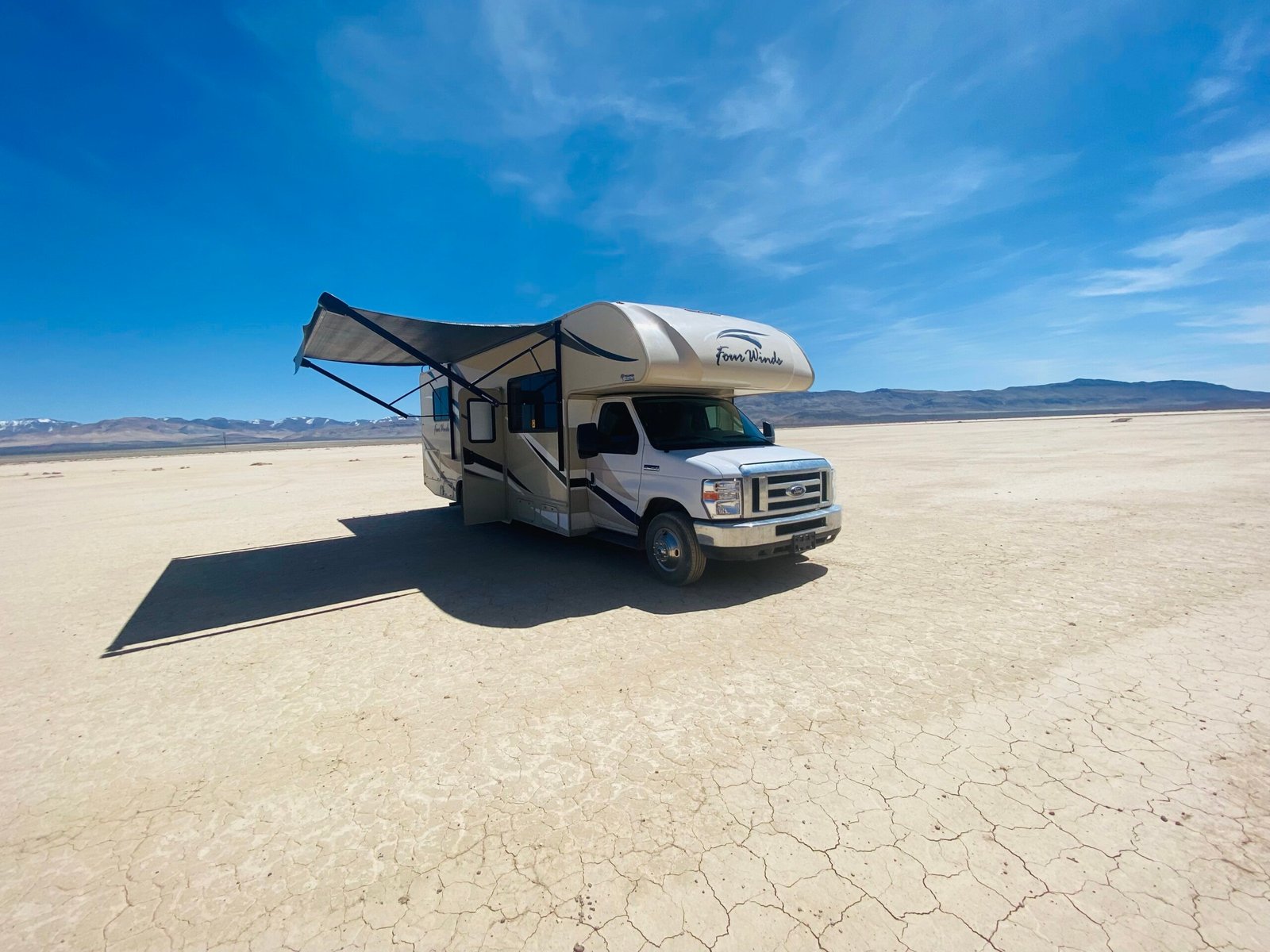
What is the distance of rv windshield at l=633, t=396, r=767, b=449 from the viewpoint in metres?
7.35

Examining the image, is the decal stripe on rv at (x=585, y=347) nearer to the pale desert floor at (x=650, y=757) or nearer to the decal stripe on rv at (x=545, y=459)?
the decal stripe on rv at (x=545, y=459)

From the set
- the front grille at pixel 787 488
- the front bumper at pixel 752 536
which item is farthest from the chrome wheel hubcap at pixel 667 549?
the front grille at pixel 787 488

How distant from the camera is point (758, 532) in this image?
6.30 metres

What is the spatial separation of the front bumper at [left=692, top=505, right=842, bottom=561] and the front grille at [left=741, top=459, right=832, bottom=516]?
0.13 metres

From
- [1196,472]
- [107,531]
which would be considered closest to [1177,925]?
[107,531]

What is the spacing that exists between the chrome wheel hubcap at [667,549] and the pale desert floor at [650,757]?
34 cm

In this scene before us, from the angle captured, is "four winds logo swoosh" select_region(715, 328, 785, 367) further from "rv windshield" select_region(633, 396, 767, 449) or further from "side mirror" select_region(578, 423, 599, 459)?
"side mirror" select_region(578, 423, 599, 459)

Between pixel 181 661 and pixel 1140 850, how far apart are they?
7252mm

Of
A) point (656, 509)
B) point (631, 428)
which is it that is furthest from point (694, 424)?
point (656, 509)

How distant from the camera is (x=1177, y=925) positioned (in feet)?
7.52

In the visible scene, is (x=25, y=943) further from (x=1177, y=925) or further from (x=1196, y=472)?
(x=1196, y=472)

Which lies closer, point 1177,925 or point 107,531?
point 1177,925

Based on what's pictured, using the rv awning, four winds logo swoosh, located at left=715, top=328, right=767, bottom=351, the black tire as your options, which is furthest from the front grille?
the rv awning

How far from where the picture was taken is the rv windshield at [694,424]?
7348mm
